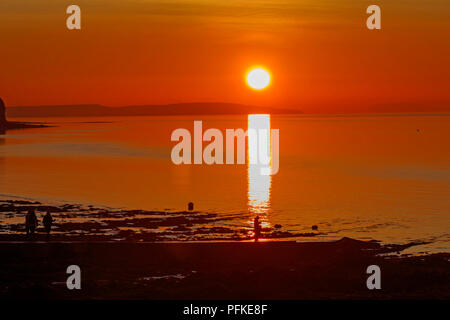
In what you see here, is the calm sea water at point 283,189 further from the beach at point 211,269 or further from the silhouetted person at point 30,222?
the silhouetted person at point 30,222

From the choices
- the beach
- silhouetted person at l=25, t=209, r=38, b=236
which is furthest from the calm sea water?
silhouetted person at l=25, t=209, r=38, b=236

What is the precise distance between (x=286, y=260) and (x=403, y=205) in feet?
112

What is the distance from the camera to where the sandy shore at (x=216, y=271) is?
27.4m

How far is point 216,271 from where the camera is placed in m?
31.0

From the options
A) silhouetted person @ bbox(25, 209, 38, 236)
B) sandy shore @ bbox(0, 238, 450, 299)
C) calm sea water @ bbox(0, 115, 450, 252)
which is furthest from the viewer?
calm sea water @ bbox(0, 115, 450, 252)

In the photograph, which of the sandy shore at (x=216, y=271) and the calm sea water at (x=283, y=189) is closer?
the sandy shore at (x=216, y=271)

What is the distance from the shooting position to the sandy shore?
27.4 m

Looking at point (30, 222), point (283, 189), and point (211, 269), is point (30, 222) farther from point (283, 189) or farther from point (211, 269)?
point (283, 189)

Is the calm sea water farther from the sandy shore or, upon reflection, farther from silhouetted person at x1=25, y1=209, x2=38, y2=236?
silhouetted person at x1=25, y1=209, x2=38, y2=236

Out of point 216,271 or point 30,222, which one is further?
point 30,222

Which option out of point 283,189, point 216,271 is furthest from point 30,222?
point 283,189

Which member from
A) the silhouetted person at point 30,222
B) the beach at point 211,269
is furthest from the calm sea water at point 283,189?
the silhouetted person at point 30,222

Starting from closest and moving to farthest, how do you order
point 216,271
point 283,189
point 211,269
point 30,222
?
point 216,271 < point 211,269 < point 30,222 < point 283,189
